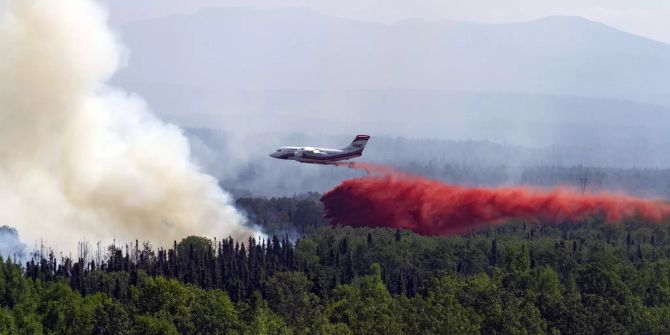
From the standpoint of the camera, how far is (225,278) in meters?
176

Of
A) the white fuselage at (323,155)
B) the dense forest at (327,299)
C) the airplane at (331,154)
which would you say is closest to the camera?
the dense forest at (327,299)

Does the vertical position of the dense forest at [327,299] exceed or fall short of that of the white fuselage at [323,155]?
it falls short

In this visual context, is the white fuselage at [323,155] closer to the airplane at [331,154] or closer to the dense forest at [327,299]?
the airplane at [331,154]

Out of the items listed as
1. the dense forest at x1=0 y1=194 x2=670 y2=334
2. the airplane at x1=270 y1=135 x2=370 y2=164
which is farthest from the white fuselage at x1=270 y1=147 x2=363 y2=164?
the dense forest at x1=0 y1=194 x2=670 y2=334

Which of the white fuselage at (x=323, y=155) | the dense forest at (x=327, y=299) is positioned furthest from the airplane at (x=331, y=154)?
the dense forest at (x=327, y=299)

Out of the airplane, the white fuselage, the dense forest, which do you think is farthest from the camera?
the white fuselage

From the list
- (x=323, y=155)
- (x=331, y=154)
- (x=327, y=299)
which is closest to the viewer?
(x=327, y=299)

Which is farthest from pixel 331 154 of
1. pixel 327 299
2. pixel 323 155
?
pixel 327 299

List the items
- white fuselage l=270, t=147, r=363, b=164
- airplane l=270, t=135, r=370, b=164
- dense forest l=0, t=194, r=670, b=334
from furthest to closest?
white fuselage l=270, t=147, r=363, b=164
airplane l=270, t=135, r=370, b=164
dense forest l=0, t=194, r=670, b=334

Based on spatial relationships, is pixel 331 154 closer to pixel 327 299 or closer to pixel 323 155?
pixel 323 155

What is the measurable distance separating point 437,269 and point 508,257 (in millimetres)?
14434

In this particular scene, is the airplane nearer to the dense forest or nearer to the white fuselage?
the white fuselage

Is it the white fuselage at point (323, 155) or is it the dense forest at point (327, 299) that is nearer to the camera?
the dense forest at point (327, 299)

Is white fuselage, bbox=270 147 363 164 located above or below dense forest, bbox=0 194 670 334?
above
